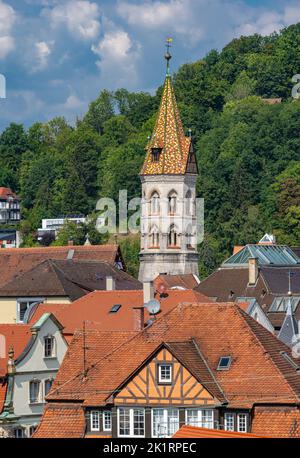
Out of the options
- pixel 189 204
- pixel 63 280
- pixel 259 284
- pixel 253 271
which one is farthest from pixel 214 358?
pixel 189 204

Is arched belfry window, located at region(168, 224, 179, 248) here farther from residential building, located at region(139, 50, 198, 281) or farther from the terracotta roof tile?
the terracotta roof tile

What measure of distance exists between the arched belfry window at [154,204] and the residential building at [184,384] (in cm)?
6665

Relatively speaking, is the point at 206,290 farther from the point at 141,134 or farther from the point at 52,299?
the point at 141,134

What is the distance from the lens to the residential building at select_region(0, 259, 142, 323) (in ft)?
216

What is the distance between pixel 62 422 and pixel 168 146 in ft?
228

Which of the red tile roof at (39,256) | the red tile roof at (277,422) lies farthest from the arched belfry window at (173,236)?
the red tile roof at (277,422)

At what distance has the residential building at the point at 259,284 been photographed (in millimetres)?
71625

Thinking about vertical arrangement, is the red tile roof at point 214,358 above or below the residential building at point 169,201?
below

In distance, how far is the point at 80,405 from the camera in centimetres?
3631

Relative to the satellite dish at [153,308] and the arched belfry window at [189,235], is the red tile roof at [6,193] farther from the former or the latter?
the satellite dish at [153,308]

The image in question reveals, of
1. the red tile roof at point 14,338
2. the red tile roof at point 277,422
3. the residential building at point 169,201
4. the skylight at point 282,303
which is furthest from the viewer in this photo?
the residential building at point 169,201

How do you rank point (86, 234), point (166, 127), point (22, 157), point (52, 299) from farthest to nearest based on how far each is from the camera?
point (22, 157) < point (86, 234) < point (166, 127) < point (52, 299)
